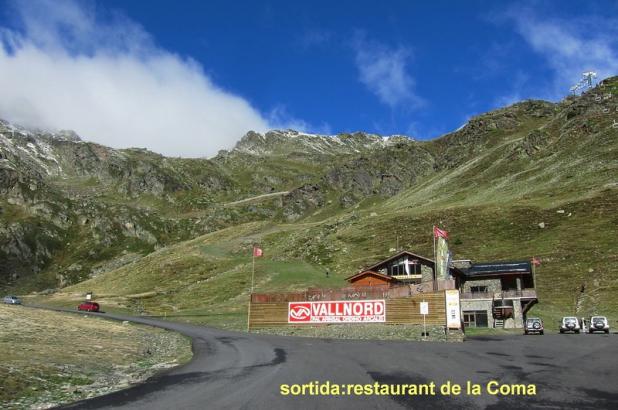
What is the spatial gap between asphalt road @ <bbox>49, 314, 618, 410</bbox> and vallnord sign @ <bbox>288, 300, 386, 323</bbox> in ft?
56.6

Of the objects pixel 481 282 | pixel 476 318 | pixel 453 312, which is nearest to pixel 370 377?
pixel 453 312

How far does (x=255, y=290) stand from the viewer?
3194 inches

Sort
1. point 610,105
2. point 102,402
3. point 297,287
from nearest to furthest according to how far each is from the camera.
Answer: point 102,402, point 297,287, point 610,105

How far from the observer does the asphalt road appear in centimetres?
1195

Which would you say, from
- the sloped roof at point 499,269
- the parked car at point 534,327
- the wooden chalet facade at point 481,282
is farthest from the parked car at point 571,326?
the sloped roof at point 499,269

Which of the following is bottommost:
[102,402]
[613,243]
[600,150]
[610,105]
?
[102,402]

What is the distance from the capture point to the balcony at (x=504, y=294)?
6544cm

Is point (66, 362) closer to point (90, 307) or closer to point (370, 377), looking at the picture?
point (370, 377)

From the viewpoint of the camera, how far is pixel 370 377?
15.8 meters

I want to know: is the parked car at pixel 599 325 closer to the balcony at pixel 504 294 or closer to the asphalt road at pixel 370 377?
the balcony at pixel 504 294

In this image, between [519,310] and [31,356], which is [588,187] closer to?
[519,310]

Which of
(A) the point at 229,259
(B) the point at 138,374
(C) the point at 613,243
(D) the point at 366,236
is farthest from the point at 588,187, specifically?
(B) the point at 138,374

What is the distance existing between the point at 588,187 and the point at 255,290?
3224 inches

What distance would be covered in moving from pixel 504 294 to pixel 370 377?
188 feet
